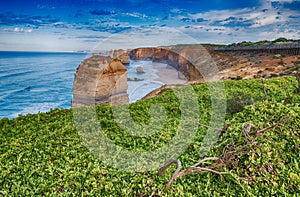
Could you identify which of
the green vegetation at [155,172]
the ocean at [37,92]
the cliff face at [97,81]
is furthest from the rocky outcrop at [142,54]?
the green vegetation at [155,172]

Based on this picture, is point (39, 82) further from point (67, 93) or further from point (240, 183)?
point (240, 183)

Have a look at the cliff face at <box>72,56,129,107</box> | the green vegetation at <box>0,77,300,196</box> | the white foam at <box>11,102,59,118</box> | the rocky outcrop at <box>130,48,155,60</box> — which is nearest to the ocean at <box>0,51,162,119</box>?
the white foam at <box>11,102,59,118</box>

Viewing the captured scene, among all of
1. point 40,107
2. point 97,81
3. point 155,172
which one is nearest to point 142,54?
point 40,107

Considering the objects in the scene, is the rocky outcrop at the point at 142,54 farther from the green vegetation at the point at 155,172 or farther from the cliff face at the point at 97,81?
the green vegetation at the point at 155,172

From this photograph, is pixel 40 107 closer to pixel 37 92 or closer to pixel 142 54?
pixel 37 92

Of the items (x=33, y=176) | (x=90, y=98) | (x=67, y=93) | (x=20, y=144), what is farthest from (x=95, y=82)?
(x=67, y=93)
